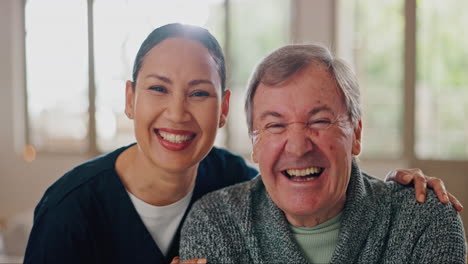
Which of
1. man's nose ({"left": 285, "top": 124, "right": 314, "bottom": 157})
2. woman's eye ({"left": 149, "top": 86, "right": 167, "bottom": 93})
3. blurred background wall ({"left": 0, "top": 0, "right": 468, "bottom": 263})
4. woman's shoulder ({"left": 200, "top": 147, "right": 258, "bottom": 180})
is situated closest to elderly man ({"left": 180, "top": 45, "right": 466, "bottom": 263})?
man's nose ({"left": 285, "top": 124, "right": 314, "bottom": 157})

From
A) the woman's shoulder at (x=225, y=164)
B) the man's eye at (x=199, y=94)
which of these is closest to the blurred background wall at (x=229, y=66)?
the woman's shoulder at (x=225, y=164)

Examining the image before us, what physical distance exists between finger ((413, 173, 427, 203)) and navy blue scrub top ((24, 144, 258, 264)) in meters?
0.76

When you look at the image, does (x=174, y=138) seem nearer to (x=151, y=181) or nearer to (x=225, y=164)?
(x=151, y=181)

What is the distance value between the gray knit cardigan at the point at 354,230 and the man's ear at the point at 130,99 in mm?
421

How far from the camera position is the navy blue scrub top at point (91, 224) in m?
1.56

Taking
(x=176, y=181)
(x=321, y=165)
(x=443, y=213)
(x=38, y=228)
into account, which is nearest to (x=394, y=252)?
(x=443, y=213)

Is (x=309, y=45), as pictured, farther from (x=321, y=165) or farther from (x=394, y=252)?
(x=394, y=252)

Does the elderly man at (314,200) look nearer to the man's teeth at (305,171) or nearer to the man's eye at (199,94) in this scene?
the man's teeth at (305,171)

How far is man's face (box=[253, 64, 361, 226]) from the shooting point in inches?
54.4

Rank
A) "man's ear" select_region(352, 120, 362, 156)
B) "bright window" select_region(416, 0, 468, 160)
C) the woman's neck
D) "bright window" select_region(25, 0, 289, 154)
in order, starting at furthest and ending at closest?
"bright window" select_region(25, 0, 289, 154)
"bright window" select_region(416, 0, 468, 160)
the woman's neck
"man's ear" select_region(352, 120, 362, 156)

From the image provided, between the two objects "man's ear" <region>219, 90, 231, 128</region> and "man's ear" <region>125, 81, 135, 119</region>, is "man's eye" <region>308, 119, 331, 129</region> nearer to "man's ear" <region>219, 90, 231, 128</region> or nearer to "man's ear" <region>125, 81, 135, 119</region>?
"man's ear" <region>219, 90, 231, 128</region>

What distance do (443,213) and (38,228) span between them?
1212 mm

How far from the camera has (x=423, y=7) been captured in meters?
5.55

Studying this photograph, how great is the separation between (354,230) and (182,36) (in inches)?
31.8
